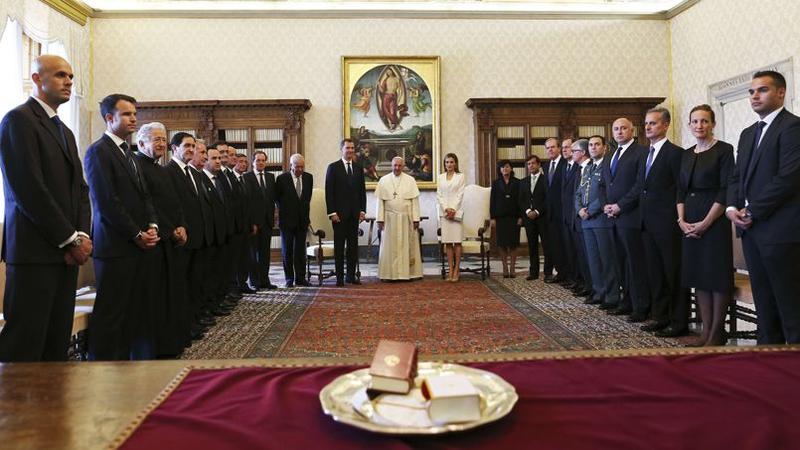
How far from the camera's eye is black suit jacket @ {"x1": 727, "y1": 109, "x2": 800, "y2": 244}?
120 inches

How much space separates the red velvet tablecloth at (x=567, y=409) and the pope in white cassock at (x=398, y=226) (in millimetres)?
6285

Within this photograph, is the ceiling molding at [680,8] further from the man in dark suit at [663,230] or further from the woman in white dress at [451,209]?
the man in dark suit at [663,230]

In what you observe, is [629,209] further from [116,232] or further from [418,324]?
[116,232]

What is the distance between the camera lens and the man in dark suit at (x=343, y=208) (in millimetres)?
7334

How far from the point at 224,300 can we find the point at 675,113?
8773 mm

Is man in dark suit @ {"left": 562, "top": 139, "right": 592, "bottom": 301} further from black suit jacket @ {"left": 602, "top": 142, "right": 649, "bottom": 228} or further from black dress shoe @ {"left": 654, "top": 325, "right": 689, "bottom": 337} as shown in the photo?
black dress shoe @ {"left": 654, "top": 325, "right": 689, "bottom": 337}

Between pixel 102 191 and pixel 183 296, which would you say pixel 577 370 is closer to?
pixel 102 191

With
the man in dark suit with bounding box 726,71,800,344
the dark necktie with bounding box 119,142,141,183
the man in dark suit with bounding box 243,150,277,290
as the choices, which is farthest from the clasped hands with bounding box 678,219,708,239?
the man in dark suit with bounding box 243,150,277,290

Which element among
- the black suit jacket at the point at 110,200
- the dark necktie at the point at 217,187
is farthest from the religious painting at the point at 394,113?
the black suit jacket at the point at 110,200

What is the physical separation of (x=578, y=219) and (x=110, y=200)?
448 centimetres

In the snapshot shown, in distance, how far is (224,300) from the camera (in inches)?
227

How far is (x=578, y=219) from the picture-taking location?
5.94 m

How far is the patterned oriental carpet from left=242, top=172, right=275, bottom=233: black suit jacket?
2.88 ft

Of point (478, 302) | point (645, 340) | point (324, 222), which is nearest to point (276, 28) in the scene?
point (324, 222)
